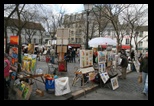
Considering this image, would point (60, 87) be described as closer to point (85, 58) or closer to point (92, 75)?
point (85, 58)

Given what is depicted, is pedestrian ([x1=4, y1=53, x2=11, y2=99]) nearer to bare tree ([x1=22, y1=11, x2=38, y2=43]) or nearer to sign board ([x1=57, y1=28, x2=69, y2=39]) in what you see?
sign board ([x1=57, y1=28, x2=69, y2=39])

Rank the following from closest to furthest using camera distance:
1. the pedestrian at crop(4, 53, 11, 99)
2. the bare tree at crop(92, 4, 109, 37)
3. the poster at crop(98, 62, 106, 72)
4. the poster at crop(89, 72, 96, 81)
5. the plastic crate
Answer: the pedestrian at crop(4, 53, 11, 99) → the plastic crate → the poster at crop(89, 72, 96, 81) → the poster at crop(98, 62, 106, 72) → the bare tree at crop(92, 4, 109, 37)

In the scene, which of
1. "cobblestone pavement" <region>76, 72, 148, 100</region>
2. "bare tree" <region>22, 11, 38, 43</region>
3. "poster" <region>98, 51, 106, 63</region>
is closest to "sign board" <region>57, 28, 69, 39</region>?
"poster" <region>98, 51, 106, 63</region>

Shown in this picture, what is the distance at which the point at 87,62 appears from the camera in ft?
25.9

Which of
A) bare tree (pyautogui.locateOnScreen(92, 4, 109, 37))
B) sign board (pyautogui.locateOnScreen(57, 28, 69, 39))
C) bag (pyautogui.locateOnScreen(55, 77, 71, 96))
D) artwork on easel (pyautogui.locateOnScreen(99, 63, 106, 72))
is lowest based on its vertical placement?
bag (pyautogui.locateOnScreen(55, 77, 71, 96))

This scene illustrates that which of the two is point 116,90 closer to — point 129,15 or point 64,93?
point 64,93

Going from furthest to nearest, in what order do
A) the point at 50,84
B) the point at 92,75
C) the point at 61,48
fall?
the point at 61,48 → the point at 92,75 → the point at 50,84

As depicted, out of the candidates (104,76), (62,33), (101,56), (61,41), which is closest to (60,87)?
(104,76)

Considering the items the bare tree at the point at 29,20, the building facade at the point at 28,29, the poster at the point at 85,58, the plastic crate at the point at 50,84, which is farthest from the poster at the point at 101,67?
the bare tree at the point at 29,20

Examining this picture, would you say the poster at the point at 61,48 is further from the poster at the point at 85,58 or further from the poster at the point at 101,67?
the poster at the point at 101,67

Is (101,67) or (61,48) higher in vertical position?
(61,48)

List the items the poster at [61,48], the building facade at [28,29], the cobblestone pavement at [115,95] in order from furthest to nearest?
the building facade at [28,29], the poster at [61,48], the cobblestone pavement at [115,95]

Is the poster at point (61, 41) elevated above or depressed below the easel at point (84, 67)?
above
